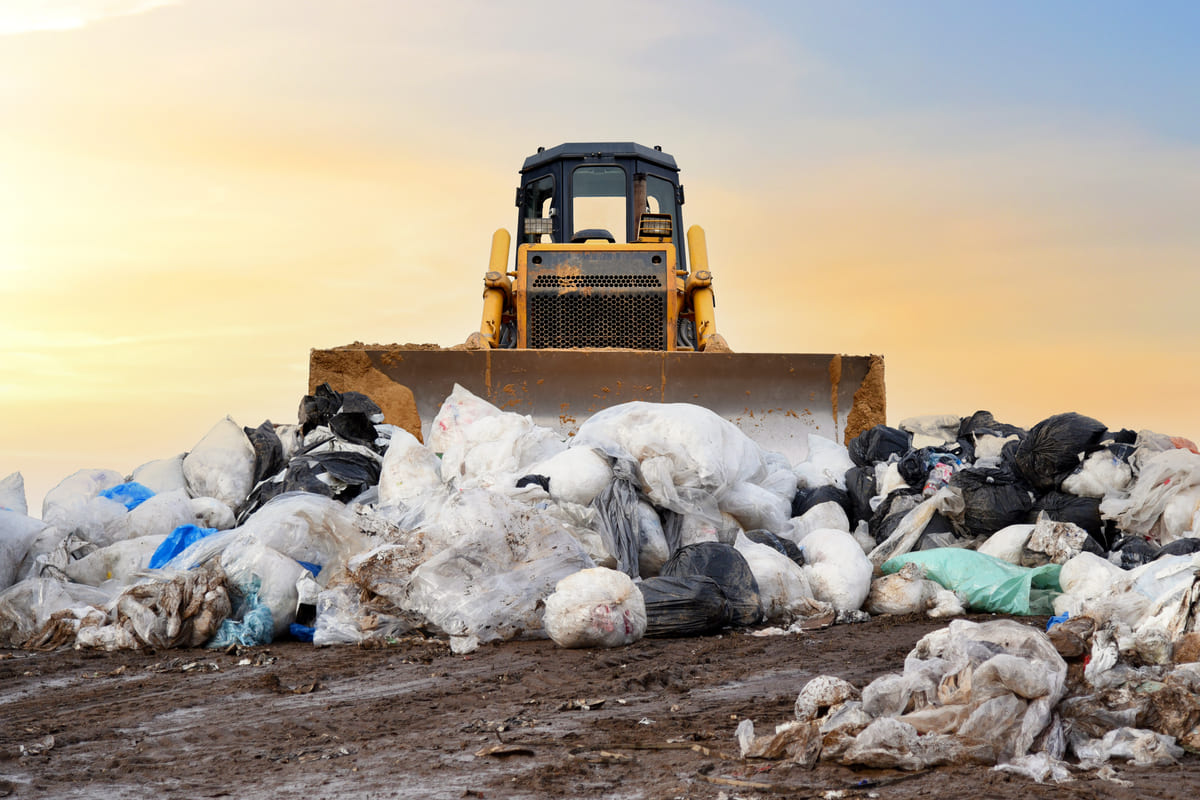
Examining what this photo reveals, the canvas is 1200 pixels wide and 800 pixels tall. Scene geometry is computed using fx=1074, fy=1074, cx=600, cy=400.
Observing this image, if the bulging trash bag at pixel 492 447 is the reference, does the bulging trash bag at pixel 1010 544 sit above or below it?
below

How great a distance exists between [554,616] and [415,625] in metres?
0.69

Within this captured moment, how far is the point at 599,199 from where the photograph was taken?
885 cm

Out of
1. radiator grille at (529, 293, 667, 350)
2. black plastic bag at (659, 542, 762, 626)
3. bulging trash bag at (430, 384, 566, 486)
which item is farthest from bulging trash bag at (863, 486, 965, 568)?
radiator grille at (529, 293, 667, 350)

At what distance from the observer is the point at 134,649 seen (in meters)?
4.47

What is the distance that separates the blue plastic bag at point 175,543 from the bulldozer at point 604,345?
5.96 feet

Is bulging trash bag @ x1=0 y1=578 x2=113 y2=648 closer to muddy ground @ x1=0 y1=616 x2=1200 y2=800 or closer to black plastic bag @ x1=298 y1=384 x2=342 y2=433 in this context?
muddy ground @ x1=0 y1=616 x2=1200 y2=800

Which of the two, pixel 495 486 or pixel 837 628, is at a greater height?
pixel 495 486

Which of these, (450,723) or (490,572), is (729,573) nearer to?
(490,572)

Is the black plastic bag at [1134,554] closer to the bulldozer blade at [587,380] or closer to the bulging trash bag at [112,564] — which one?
the bulldozer blade at [587,380]

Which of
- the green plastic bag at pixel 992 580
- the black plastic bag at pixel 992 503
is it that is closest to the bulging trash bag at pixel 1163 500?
the black plastic bag at pixel 992 503

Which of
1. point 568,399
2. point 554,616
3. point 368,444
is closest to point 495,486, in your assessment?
point 554,616

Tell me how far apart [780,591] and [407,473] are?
1998mm

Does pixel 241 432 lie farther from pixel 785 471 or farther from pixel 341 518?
pixel 785 471

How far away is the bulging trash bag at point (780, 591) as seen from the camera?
450 cm
